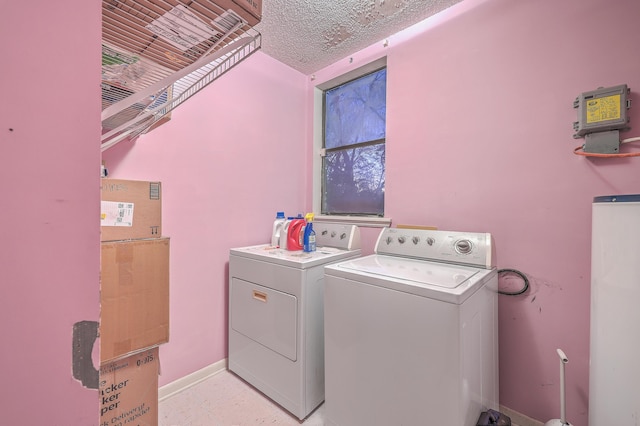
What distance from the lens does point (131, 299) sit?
1146 mm

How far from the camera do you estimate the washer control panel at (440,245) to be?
1.41m

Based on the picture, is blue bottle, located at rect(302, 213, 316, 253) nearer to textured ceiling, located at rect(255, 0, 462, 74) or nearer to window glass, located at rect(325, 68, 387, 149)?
window glass, located at rect(325, 68, 387, 149)

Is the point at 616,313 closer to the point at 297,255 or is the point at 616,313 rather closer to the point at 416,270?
the point at 416,270

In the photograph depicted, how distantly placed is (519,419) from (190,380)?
80.3 inches

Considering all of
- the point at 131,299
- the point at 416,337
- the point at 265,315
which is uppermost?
the point at 131,299

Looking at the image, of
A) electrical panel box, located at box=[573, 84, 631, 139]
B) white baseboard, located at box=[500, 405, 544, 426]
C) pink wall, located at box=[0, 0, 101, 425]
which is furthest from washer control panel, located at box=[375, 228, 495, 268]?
pink wall, located at box=[0, 0, 101, 425]

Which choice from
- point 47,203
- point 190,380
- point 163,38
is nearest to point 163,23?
point 163,38

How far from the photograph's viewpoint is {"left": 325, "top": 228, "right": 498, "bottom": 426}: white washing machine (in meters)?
1.03

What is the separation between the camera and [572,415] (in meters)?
1.33

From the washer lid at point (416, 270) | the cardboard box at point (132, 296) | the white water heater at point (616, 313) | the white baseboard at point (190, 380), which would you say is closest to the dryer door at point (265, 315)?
the white baseboard at point (190, 380)

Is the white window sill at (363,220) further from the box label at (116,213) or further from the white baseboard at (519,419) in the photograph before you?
the box label at (116,213)

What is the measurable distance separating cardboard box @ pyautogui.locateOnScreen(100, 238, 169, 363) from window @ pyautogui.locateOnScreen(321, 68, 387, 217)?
1.57m

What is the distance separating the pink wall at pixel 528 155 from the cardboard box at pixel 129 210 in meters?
1.60

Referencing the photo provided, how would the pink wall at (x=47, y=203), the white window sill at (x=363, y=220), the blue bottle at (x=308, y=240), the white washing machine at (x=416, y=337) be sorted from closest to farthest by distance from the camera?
1. the pink wall at (x=47, y=203)
2. the white washing machine at (x=416, y=337)
3. the blue bottle at (x=308, y=240)
4. the white window sill at (x=363, y=220)
